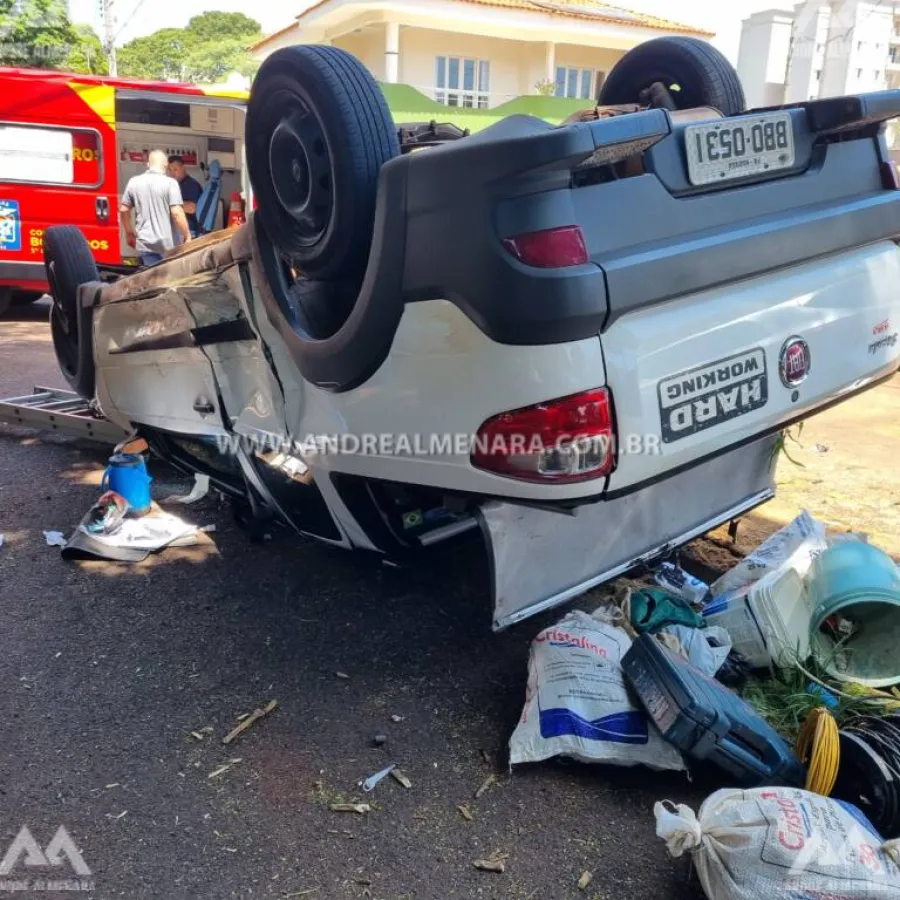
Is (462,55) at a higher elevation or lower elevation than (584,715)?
higher

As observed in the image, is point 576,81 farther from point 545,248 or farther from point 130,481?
point 545,248

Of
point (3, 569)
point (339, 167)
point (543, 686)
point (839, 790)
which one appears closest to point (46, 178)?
point (3, 569)

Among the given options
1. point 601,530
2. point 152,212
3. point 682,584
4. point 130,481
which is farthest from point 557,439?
point 152,212

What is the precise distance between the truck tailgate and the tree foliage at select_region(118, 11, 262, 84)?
209 ft

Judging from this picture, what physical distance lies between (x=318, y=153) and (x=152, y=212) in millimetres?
6219

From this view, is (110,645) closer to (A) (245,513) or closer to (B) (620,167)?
(A) (245,513)

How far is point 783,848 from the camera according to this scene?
1983 mm

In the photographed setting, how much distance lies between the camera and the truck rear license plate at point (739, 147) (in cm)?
246

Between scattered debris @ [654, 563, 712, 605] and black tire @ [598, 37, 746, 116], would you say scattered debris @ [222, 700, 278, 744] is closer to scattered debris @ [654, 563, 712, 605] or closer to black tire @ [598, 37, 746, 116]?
scattered debris @ [654, 563, 712, 605]

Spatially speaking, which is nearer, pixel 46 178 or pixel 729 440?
pixel 729 440

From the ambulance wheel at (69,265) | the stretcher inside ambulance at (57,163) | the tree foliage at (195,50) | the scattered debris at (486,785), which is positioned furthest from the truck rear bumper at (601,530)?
the tree foliage at (195,50)

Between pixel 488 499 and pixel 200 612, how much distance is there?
1552mm

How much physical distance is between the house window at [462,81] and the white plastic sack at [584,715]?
24.0 meters

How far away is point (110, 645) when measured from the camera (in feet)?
10.8
